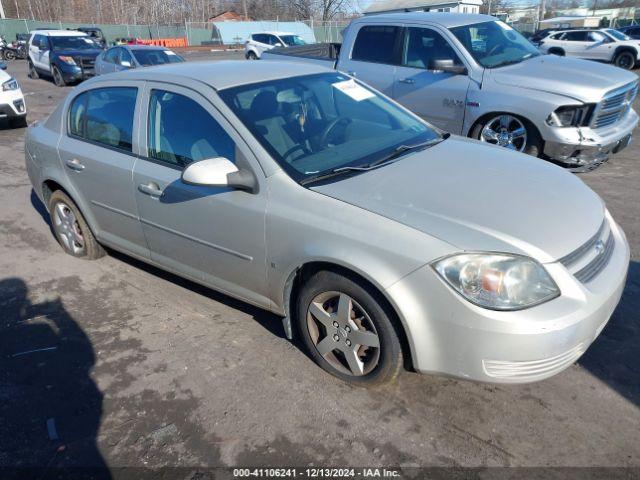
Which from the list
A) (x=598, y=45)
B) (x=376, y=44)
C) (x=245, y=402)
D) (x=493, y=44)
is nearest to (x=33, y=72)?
(x=376, y=44)

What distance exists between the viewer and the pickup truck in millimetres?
5645

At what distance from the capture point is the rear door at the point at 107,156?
3656 millimetres

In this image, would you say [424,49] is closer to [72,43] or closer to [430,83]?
[430,83]

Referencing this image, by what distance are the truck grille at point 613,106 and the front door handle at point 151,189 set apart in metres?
4.83

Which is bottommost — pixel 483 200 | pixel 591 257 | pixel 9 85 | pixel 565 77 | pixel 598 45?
pixel 598 45

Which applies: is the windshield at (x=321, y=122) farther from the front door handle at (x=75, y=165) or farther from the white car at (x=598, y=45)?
the white car at (x=598, y=45)

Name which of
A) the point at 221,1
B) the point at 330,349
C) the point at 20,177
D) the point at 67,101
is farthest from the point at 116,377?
the point at 221,1

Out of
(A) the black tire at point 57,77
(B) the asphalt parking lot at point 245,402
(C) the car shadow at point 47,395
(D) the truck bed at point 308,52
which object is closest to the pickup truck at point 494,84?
(D) the truck bed at point 308,52

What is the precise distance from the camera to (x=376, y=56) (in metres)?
7.13

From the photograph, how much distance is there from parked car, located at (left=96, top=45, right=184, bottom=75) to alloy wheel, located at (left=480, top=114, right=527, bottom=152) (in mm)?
10098

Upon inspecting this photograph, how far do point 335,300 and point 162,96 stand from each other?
6.11 ft

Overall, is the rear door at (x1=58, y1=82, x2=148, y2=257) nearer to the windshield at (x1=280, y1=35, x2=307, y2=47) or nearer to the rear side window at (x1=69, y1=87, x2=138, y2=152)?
the rear side window at (x1=69, y1=87, x2=138, y2=152)

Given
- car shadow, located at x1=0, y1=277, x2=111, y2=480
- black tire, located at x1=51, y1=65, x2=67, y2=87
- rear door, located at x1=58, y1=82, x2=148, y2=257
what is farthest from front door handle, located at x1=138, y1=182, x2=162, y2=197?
black tire, located at x1=51, y1=65, x2=67, y2=87

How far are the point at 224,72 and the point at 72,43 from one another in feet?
59.1
